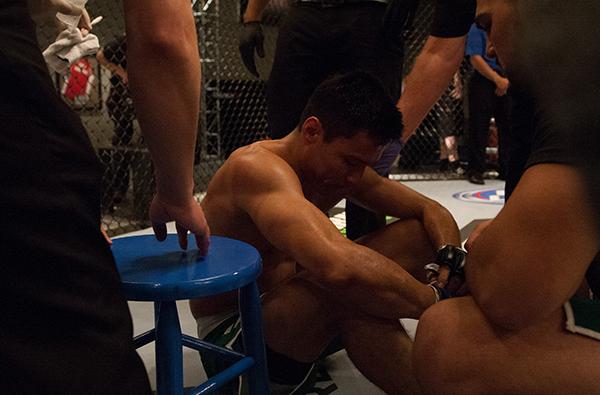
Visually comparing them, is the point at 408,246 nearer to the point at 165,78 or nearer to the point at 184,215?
the point at 184,215

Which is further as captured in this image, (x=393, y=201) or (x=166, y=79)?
(x=393, y=201)

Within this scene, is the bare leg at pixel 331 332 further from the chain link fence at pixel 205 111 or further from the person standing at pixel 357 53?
the chain link fence at pixel 205 111

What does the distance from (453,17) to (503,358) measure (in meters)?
0.98

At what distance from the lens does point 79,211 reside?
45cm

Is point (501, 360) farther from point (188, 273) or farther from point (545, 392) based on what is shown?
point (188, 273)

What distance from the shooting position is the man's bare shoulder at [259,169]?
120 cm

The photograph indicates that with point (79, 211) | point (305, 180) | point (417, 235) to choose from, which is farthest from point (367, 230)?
point (79, 211)

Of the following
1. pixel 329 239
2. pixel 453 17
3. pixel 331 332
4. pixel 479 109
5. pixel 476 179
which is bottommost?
pixel 476 179

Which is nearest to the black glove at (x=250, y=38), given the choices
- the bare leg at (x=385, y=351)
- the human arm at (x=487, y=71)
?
the bare leg at (x=385, y=351)

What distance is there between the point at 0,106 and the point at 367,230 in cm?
155

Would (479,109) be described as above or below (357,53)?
below

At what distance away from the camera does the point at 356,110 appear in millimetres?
1315

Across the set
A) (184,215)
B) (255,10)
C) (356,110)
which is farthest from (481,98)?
(184,215)

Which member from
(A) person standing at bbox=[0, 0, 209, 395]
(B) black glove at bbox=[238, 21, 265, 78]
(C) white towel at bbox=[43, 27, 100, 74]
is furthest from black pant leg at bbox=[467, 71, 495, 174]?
(A) person standing at bbox=[0, 0, 209, 395]
